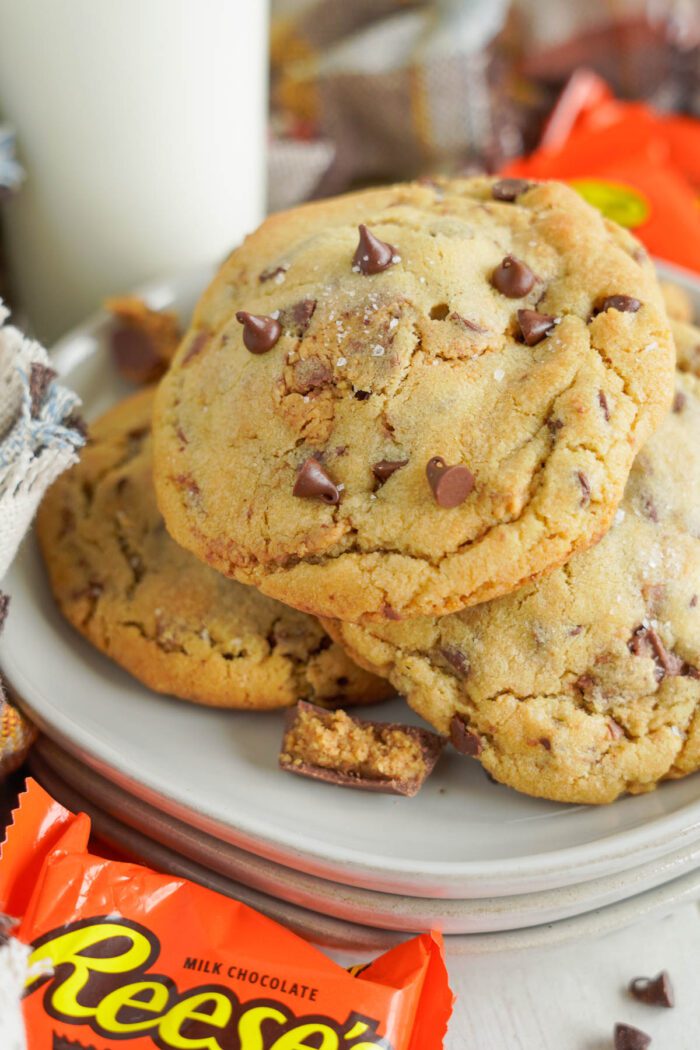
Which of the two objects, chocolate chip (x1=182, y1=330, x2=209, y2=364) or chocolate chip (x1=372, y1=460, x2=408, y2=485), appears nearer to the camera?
chocolate chip (x1=372, y1=460, x2=408, y2=485)

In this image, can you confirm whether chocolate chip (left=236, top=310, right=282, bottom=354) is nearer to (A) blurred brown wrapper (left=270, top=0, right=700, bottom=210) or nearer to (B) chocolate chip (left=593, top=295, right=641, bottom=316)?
(B) chocolate chip (left=593, top=295, right=641, bottom=316)

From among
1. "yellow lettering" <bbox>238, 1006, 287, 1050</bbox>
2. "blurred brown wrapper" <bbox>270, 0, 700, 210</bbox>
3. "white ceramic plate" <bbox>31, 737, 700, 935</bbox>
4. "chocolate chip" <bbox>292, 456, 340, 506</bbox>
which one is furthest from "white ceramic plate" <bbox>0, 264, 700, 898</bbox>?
"blurred brown wrapper" <bbox>270, 0, 700, 210</bbox>

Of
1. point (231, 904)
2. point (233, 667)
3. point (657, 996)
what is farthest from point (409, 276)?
point (657, 996)

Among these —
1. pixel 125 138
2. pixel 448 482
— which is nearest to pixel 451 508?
pixel 448 482

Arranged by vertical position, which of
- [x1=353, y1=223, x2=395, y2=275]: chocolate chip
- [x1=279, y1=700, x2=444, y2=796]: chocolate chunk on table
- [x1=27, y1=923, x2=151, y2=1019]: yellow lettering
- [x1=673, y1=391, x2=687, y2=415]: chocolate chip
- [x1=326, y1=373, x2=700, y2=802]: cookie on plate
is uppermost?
[x1=353, y1=223, x2=395, y2=275]: chocolate chip

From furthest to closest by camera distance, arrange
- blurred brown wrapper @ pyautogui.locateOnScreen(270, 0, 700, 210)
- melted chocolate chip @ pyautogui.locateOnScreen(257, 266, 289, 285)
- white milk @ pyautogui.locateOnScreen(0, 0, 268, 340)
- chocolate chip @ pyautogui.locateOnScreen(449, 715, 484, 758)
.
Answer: blurred brown wrapper @ pyautogui.locateOnScreen(270, 0, 700, 210) < white milk @ pyautogui.locateOnScreen(0, 0, 268, 340) < melted chocolate chip @ pyautogui.locateOnScreen(257, 266, 289, 285) < chocolate chip @ pyautogui.locateOnScreen(449, 715, 484, 758)

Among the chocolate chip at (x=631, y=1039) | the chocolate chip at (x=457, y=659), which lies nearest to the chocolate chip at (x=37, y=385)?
the chocolate chip at (x=457, y=659)

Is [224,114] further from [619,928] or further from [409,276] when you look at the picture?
[619,928]
